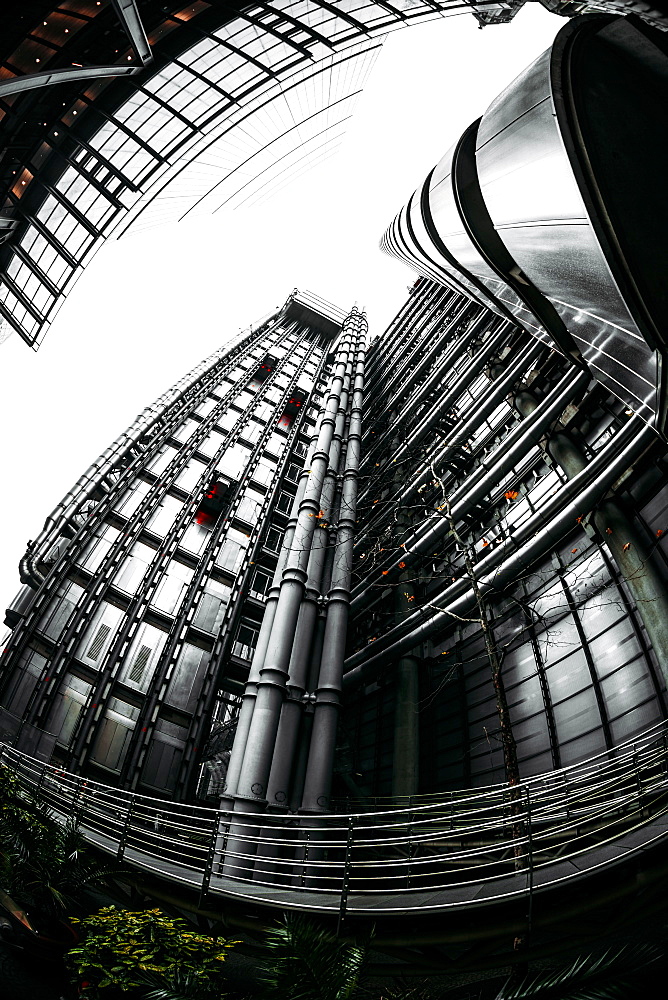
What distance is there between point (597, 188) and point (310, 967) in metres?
9.16

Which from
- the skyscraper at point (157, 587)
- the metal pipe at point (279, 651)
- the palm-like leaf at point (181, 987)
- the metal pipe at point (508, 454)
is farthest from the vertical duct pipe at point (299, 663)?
the palm-like leaf at point (181, 987)

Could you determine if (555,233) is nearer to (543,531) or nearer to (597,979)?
(543,531)

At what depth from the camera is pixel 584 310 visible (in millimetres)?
8258

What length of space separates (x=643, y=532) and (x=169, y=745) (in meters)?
16.8

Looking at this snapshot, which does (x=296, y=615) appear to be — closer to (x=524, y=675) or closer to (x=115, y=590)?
(x=524, y=675)

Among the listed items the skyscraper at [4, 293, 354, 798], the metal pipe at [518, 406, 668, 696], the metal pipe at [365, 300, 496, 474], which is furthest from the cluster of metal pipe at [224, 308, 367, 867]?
the metal pipe at [518, 406, 668, 696]

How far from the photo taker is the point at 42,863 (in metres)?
7.02

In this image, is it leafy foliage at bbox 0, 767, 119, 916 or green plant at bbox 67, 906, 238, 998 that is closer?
green plant at bbox 67, 906, 238, 998

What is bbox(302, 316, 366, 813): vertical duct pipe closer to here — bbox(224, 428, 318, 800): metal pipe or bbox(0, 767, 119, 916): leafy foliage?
bbox(224, 428, 318, 800): metal pipe

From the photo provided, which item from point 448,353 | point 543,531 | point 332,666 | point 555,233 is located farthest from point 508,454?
point 448,353

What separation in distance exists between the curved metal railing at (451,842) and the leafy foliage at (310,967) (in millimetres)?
1746

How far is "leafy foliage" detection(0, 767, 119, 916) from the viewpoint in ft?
22.6

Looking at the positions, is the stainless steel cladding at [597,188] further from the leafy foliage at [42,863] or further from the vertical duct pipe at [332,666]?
the leafy foliage at [42,863]

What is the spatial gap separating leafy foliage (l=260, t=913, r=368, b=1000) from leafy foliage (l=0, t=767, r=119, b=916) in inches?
155
